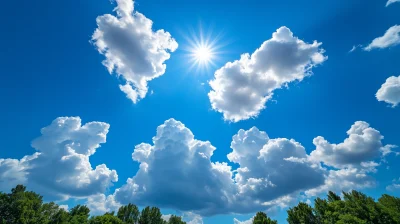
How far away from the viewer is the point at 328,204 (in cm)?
5447

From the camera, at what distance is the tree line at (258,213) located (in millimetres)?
44344

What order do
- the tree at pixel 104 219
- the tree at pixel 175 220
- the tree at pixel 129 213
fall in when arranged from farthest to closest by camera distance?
the tree at pixel 175 220 < the tree at pixel 129 213 < the tree at pixel 104 219

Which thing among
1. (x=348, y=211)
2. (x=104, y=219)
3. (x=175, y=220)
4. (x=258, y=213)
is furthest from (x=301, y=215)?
(x=104, y=219)

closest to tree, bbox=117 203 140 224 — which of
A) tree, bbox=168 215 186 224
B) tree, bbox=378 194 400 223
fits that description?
tree, bbox=168 215 186 224

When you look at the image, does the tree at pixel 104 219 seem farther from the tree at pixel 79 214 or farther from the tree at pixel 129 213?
the tree at pixel 129 213

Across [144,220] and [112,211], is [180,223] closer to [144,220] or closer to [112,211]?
[144,220]

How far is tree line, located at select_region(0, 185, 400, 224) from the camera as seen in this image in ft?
145

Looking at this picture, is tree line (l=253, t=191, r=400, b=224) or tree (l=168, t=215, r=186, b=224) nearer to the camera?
tree line (l=253, t=191, r=400, b=224)

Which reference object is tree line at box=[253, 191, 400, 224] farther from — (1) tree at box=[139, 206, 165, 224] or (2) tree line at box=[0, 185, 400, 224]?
(1) tree at box=[139, 206, 165, 224]

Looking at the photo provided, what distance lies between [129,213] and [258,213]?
4949cm

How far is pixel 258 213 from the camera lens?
242ft

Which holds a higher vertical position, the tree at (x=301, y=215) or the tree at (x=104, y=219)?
the tree at (x=301, y=215)

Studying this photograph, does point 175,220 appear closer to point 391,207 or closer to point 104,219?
point 104,219

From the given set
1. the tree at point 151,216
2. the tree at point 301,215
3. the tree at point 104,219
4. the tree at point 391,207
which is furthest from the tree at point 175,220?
the tree at point 391,207
